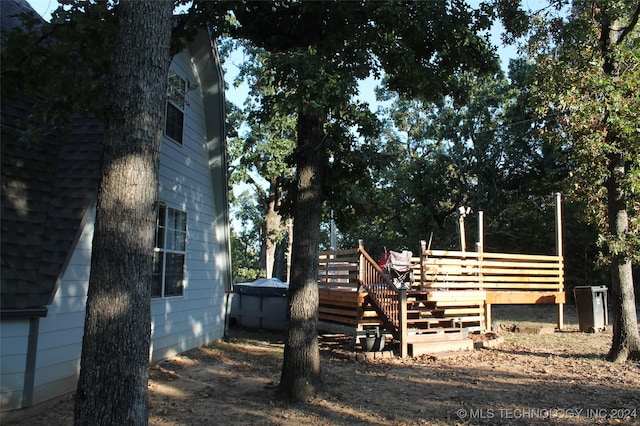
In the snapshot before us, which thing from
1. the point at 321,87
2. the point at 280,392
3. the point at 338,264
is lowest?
the point at 280,392

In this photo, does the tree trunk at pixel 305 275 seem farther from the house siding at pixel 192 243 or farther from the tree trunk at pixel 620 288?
the tree trunk at pixel 620 288

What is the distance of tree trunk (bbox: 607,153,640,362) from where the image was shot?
8438 millimetres

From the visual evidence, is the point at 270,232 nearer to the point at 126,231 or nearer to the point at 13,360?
the point at 13,360

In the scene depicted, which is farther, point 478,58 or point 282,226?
point 282,226

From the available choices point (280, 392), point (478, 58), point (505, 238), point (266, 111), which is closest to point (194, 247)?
point (266, 111)

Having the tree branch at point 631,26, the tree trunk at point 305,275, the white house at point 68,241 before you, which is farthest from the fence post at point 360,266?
the tree branch at point 631,26

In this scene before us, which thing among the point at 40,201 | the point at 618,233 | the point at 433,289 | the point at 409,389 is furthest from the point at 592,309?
the point at 40,201

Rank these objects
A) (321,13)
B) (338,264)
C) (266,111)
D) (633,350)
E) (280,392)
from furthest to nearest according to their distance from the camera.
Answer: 1. (338,264)
2. (633,350)
3. (266,111)
4. (321,13)
5. (280,392)

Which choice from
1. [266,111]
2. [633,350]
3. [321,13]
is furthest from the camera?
[633,350]

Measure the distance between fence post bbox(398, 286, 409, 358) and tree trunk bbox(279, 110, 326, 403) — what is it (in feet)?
11.9

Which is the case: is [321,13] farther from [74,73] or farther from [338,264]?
[338,264]

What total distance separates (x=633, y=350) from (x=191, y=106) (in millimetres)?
9332

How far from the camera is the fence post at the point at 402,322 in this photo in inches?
385

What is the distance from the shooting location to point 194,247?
403 inches
